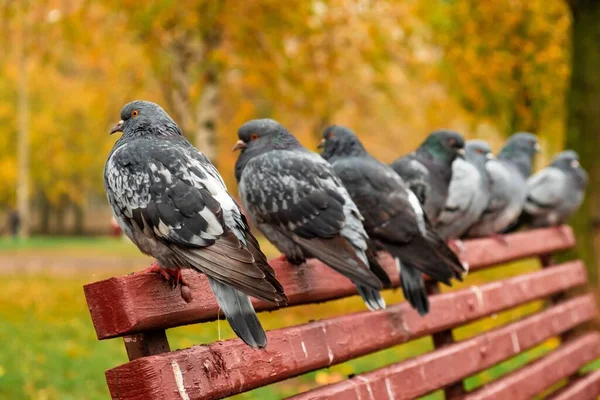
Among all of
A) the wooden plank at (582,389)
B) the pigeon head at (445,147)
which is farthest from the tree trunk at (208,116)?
the wooden plank at (582,389)

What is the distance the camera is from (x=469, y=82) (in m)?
15.6

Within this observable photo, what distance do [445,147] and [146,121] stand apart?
8.29 ft

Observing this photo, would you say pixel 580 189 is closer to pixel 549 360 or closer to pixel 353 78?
pixel 549 360

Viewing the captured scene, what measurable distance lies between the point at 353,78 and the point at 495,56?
2576 mm

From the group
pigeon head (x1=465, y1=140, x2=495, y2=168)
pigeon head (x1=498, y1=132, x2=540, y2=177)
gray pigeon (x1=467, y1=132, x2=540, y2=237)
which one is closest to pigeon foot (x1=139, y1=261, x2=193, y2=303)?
→ pigeon head (x1=465, y1=140, x2=495, y2=168)

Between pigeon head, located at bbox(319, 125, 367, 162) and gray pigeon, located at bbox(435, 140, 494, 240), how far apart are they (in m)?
1.27

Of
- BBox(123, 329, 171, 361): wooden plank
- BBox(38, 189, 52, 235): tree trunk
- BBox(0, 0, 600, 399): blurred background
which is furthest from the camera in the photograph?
BBox(38, 189, 52, 235): tree trunk

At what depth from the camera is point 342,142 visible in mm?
4070

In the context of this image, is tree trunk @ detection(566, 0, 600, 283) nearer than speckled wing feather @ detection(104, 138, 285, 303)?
No

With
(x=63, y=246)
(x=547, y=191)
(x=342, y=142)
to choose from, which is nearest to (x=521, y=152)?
(x=547, y=191)

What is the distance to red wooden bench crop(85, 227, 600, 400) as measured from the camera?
7.02 ft

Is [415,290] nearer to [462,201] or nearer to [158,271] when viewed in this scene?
[158,271]

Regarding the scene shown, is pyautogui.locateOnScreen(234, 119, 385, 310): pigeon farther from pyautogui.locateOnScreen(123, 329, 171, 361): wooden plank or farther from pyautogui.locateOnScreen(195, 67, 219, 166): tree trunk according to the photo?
Result: pyautogui.locateOnScreen(195, 67, 219, 166): tree trunk

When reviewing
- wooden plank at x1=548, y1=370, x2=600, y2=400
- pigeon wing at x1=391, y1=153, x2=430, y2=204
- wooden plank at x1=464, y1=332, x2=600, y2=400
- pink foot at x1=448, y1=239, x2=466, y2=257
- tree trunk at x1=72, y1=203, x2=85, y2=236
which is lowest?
wooden plank at x1=548, y1=370, x2=600, y2=400
